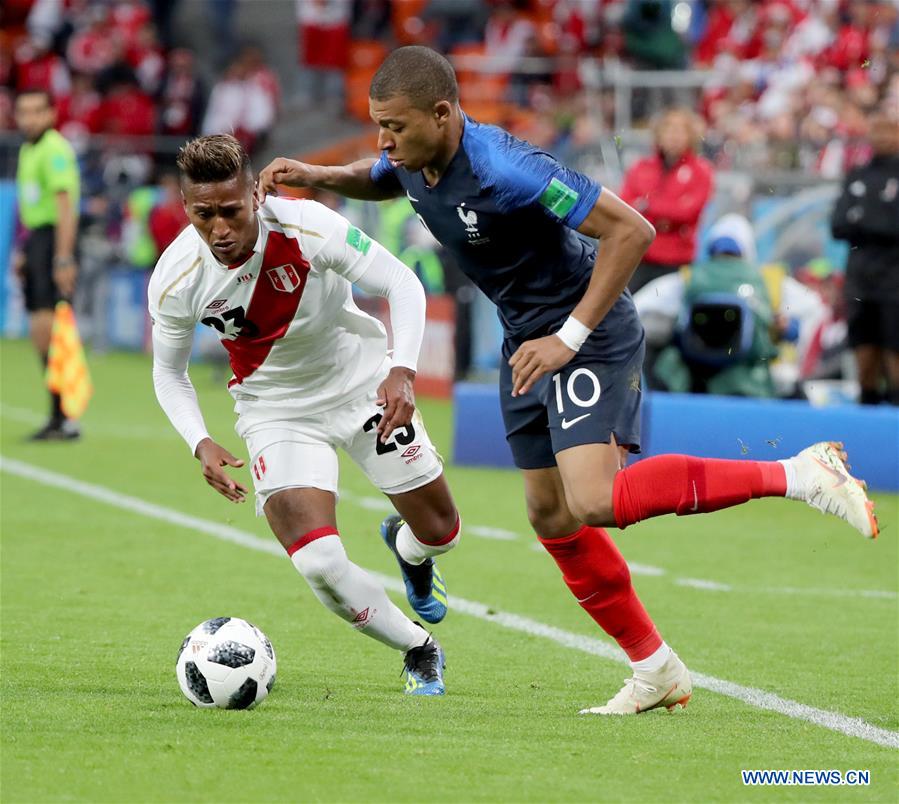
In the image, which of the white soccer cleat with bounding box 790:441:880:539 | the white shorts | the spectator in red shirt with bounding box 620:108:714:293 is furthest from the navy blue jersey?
the spectator in red shirt with bounding box 620:108:714:293

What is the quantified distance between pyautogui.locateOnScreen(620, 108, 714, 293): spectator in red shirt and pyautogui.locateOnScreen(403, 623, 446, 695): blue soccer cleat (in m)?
6.27

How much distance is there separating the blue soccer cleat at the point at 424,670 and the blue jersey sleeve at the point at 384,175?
152 cm

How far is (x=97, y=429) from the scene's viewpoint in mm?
13492

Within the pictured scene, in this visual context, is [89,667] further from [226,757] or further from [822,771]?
[822,771]

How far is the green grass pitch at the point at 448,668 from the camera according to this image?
431 cm

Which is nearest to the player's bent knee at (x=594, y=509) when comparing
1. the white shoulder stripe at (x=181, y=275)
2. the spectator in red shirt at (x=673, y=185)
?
the white shoulder stripe at (x=181, y=275)

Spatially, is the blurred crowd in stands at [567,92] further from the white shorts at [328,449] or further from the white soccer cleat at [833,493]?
the white soccer cleat at [833,493]

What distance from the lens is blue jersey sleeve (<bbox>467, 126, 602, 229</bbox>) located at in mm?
4879

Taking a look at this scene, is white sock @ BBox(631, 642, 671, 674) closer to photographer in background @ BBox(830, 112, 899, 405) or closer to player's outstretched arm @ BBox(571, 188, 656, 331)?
player's outstretched arm @ BBox(571, 188, 656, 331)

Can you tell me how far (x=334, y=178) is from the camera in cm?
568

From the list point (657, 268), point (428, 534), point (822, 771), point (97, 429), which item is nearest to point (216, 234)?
point (428, 534)

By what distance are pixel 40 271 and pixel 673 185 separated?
453 centimetres

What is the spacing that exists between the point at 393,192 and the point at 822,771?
7.93 feet

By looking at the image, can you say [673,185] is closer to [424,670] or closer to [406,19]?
[424,670]
